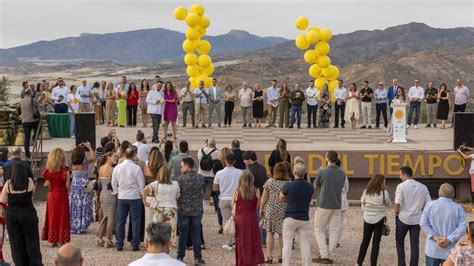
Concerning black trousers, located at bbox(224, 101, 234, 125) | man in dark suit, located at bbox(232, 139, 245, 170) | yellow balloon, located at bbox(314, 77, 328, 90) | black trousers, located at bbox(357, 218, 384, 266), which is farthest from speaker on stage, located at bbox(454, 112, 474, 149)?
black trousers, located at bbox(224, 101, 234, 125)

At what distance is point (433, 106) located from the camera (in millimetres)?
25344

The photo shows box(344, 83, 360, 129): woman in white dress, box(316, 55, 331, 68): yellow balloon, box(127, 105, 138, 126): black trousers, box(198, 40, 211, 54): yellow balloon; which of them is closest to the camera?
box(344, 83, 360, 129): woman in white dress

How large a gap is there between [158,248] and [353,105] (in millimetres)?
18552

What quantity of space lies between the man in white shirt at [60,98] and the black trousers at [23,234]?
11584mm

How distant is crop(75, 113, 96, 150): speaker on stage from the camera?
18.3 meters

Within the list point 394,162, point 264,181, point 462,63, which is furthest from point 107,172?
point 462,63

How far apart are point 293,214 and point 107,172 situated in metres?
3.15

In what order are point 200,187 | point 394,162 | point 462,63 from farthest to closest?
point 462,63 < point 394,162 < point 200,187

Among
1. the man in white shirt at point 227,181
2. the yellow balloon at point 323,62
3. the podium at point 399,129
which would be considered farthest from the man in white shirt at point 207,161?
the yellow balloon at point 323,62

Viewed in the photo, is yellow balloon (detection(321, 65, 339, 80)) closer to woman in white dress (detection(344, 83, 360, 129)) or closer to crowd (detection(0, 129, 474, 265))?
woman in white dress (detection(344, 83, 360, 129))

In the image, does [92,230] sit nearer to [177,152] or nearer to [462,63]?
[177,152]

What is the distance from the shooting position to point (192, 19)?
25.7 metres

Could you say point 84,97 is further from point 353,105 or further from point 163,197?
point 163,197

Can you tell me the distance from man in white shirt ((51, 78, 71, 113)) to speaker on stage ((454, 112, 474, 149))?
9566 millimetres
